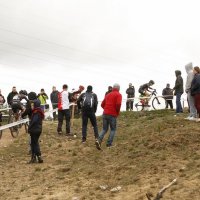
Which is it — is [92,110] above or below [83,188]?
above

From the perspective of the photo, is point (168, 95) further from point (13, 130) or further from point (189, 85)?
point (13, 130)

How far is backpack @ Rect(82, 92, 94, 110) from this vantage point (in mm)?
16859

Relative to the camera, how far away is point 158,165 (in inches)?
497

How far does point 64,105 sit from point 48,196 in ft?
25.3

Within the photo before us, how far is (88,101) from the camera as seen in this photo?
55.3 ft

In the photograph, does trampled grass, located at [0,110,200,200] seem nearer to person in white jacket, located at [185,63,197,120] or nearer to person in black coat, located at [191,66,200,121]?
person in white jacket, located at [185,63,197,120]

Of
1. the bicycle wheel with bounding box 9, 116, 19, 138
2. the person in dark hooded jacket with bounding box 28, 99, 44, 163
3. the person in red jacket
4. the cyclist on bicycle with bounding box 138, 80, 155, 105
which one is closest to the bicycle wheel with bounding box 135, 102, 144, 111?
the cyclist on bicycle with bounding box 138, 80, 155, 105

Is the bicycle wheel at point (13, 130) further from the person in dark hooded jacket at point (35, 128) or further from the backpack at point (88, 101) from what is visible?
the person in dark hooded jacket at point (35, 128)

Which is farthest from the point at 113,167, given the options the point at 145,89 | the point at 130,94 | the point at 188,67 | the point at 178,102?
the point at 130,94

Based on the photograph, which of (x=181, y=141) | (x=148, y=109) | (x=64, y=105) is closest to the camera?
(x=181, y=141)

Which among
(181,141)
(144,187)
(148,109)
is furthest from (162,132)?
(148,109)

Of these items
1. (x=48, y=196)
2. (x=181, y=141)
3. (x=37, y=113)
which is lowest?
(x=48, y=196)

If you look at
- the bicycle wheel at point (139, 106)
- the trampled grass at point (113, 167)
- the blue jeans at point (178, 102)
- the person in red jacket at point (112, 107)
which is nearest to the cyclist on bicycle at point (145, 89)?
the bicycle wheel at point (139, 106)

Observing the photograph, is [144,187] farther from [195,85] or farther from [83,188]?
[195,85]
